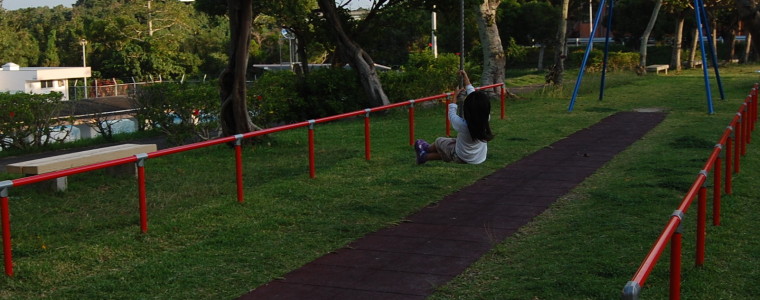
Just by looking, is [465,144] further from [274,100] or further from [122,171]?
[274,100]

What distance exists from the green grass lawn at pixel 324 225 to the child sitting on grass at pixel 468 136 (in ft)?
1.75

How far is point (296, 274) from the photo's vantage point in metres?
7.00

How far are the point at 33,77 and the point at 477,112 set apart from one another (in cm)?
5034

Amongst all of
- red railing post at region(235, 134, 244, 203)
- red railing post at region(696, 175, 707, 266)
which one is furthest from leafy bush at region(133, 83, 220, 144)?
red railing post at region(696, 175, 707, 266)

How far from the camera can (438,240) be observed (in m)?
8.13

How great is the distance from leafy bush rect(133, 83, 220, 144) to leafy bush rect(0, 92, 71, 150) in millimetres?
1873

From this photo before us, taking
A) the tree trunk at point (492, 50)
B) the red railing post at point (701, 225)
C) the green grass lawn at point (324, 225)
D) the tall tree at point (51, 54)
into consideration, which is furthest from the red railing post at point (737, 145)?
the tall tree at point (51, 54)

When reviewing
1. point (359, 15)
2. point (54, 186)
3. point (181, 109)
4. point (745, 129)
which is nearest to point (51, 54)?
point (359, 15)

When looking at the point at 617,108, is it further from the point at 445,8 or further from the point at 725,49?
the point at 725,49

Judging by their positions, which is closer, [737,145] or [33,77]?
[737,145]

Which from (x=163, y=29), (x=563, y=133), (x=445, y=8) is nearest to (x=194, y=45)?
(x=163, y=29)

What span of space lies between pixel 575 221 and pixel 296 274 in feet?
10.3

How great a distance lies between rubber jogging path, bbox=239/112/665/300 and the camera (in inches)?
261

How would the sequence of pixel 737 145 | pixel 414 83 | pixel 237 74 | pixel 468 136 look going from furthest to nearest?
pixel 414 83, pixel 237 74, pixel 737 145, pixel 468 136
